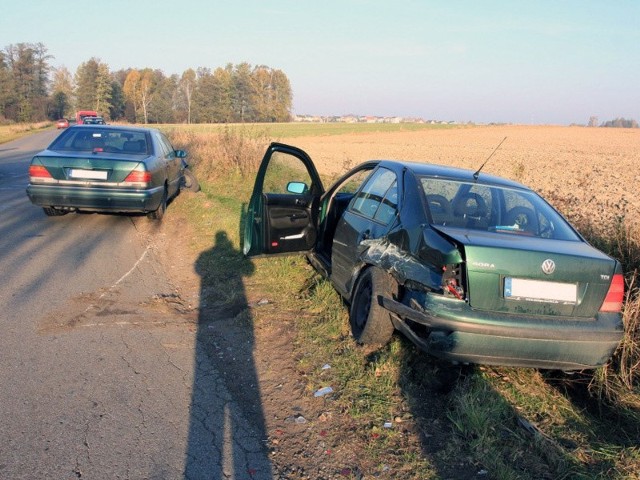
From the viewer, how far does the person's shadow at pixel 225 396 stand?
10.2ft

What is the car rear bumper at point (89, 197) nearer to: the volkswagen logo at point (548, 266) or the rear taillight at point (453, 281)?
the rear taillight at point (453, 281)

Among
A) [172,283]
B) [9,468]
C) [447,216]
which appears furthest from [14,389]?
[447,216]

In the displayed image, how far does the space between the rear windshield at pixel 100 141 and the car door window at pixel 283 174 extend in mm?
2871

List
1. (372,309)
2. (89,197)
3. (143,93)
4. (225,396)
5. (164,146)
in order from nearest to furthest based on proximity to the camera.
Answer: (225,396) → (372,309) → (89,197) → (164,146) → (143,93)

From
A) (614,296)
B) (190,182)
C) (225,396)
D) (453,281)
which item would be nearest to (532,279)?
(453,281)

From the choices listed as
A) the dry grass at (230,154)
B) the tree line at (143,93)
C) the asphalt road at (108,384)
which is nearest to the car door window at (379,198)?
the asphalt road at (108,384)

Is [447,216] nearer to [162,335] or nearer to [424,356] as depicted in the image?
[424,356]

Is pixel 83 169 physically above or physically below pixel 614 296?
above

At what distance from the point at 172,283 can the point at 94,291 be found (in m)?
0.89

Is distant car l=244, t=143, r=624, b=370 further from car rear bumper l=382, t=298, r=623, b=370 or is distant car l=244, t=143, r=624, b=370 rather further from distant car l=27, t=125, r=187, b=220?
distant car l=27, t=125, r=187, b=220

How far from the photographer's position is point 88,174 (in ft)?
28.7

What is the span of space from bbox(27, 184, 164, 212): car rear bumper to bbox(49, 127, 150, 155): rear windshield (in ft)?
2.77

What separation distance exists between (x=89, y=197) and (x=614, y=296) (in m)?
7.36

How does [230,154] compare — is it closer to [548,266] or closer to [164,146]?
[164,146]
